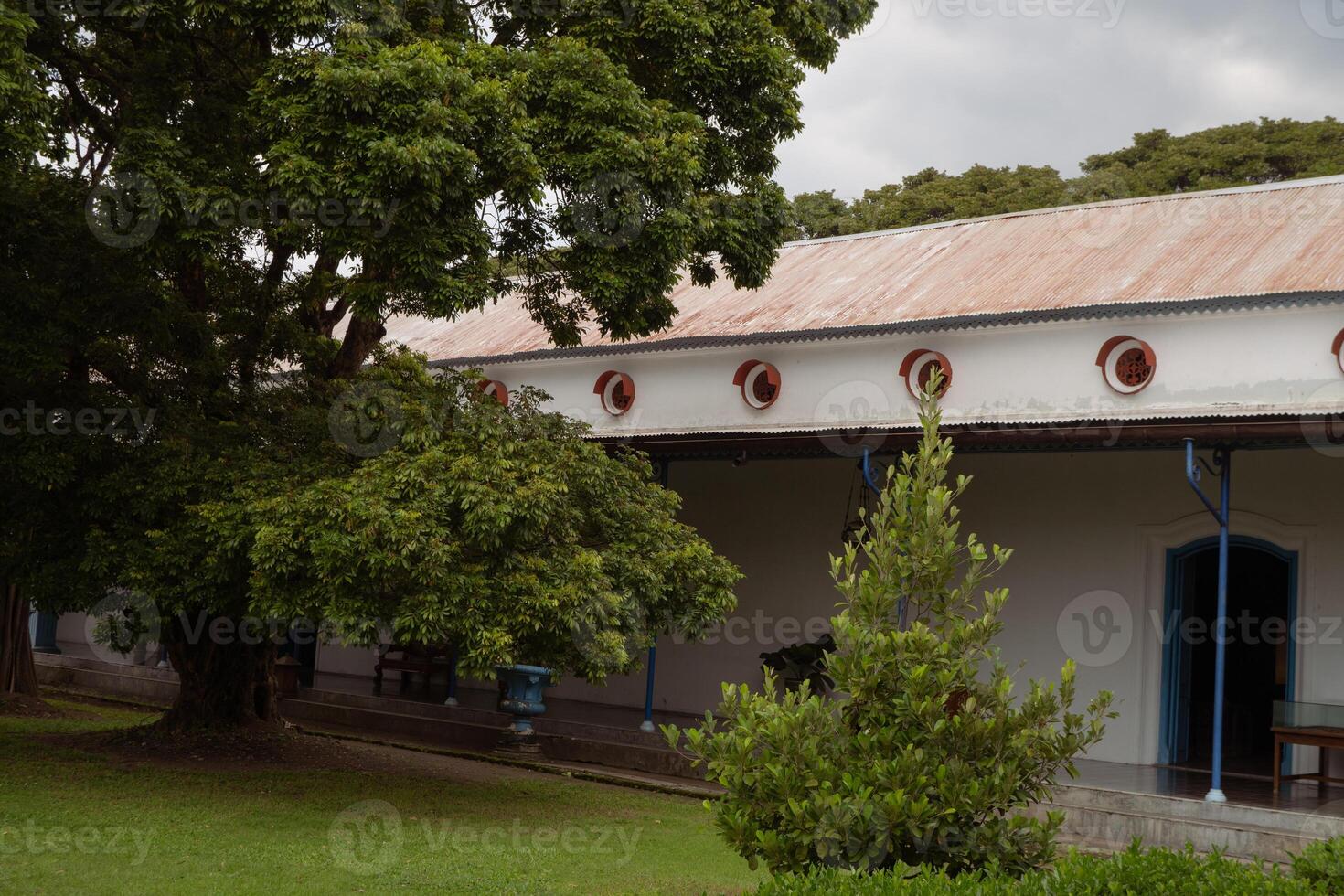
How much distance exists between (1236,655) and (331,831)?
30.7ft

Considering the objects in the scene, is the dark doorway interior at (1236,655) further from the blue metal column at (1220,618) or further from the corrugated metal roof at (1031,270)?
the corrugated metal roof at (1031,270)

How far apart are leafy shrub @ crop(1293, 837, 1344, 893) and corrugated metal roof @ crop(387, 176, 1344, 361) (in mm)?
6826

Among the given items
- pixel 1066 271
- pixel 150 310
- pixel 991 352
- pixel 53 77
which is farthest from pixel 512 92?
pixel 1066 271

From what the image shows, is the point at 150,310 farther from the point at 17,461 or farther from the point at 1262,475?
the point at 1262,475

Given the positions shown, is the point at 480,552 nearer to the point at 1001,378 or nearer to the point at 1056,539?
the point at 1001,378

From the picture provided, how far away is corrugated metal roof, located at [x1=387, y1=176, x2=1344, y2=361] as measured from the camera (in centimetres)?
1230

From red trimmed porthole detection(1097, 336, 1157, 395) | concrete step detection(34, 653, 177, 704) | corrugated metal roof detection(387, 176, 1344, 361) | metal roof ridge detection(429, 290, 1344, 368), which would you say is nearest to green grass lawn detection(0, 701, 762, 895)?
metal roof ridge detection(429, 290, 1344, 368)

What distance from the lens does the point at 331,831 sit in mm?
8953

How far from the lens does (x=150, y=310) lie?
10.4m

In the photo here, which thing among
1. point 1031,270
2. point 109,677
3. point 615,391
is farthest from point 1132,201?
point 109,677

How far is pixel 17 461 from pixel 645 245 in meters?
4.85

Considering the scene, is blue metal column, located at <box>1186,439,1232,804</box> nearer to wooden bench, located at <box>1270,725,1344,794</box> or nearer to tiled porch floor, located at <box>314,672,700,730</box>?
wooden bench, located at <box>1270,725,1344,794</box>

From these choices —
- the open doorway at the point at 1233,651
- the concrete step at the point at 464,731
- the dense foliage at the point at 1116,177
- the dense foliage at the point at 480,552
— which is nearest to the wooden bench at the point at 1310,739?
the open doorway at the point at 1233,651

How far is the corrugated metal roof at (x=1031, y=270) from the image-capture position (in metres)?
12.3
